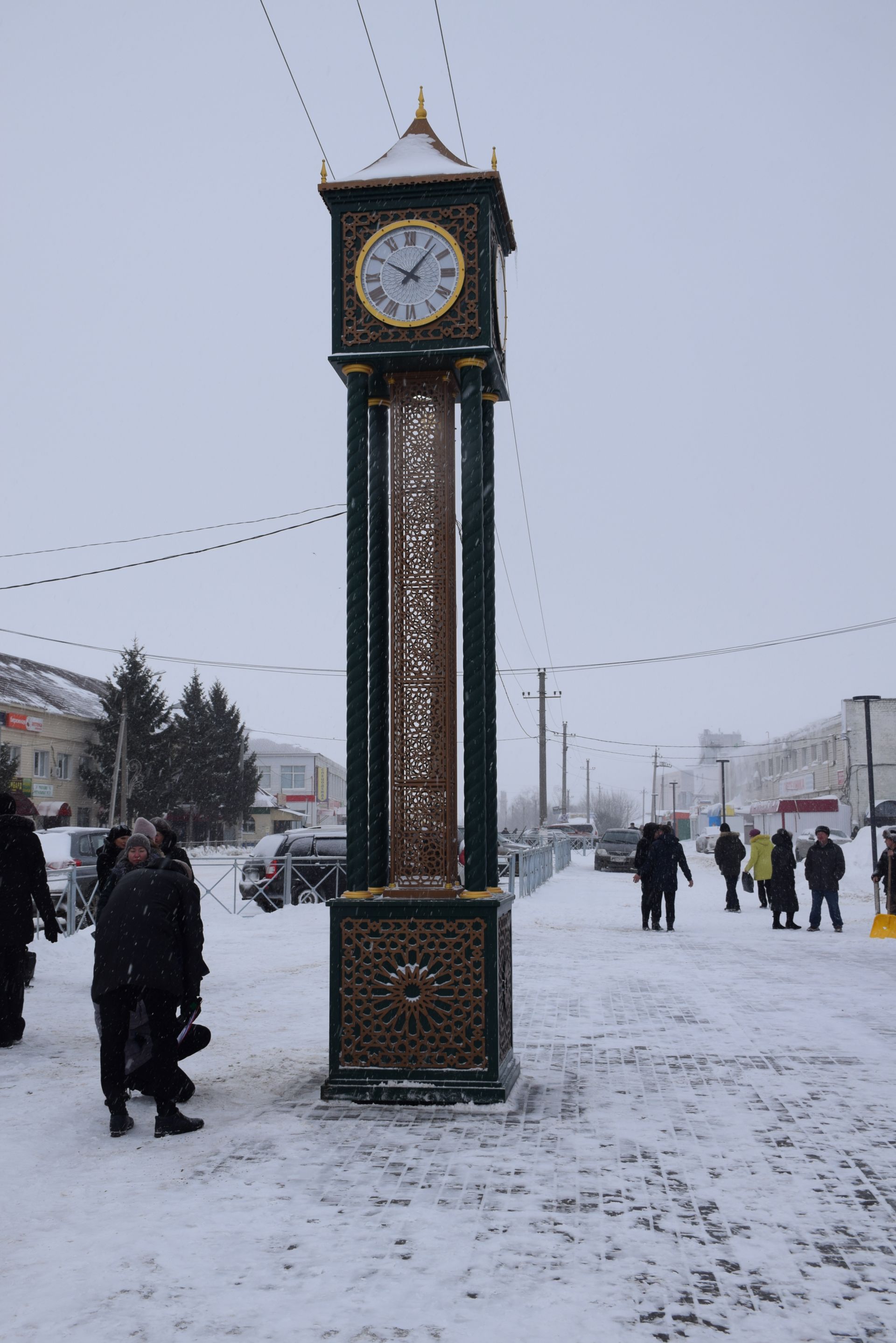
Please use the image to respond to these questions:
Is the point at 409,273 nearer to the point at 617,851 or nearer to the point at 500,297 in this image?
the point at 500,297

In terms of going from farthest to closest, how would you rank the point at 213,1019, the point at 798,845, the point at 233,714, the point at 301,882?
1. the point at 233,714
2. the point at 798,845
3. the point at 301,882
4. the point at 213,1019

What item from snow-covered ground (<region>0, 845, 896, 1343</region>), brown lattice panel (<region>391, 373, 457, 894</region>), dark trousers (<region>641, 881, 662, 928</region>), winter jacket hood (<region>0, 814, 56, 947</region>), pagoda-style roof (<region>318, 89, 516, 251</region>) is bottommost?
snow-covered ground (<region>0, 845, 896, 1343</region>)

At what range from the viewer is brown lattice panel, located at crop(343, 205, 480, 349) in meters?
7.06

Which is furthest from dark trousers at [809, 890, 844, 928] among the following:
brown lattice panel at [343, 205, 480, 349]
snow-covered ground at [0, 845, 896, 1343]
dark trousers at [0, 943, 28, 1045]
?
brown lattice panel at [343, 205, 480, 349]

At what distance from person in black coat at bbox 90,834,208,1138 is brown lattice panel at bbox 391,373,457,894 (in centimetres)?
146

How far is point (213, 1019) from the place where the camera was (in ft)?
30.0

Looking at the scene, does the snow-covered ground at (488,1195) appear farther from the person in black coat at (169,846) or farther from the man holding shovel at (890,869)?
the man holding shovel at (890,869)

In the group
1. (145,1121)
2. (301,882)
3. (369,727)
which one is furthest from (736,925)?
(145,1121)

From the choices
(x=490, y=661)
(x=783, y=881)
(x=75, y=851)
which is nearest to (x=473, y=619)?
(x=490, y=661)

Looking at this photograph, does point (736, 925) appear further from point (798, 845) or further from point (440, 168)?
point (798, 845)

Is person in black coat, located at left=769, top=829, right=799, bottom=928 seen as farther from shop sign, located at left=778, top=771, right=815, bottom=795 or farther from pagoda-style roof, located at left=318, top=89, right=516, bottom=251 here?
shop sign, located at left=778, top=771, right=815, bottom=795

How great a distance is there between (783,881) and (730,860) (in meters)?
3.27

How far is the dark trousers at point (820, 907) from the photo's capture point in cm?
1599

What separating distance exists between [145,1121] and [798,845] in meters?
37.5
